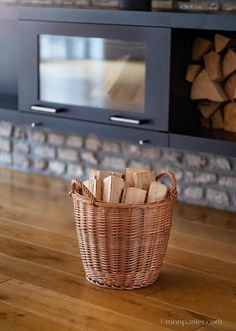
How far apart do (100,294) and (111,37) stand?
1.41m

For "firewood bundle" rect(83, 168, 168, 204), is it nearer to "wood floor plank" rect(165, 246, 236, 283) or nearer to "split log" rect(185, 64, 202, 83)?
"wood floor plank" rect(165, 246, 236, 283)

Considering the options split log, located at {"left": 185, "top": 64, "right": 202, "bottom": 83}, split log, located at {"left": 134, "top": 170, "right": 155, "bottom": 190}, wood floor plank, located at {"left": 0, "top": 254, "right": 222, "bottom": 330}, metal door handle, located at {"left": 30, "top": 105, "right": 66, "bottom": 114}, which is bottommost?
wood floor plank, located at {"left": 0, "top": 254, "right": 222, "bottom": 330}

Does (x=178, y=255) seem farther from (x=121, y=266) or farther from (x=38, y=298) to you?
(x=38, y=298)

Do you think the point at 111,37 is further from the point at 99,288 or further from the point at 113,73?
the point at 99,288

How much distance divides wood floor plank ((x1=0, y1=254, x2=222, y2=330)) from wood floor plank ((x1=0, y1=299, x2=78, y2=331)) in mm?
210

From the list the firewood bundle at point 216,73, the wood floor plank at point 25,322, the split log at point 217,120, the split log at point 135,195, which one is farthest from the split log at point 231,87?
the wood floor plank at point 25,322

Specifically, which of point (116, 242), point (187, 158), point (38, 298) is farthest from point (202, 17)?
point (38, 298)

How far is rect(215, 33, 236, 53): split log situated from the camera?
11.8 feet

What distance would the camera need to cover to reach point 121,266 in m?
2.72

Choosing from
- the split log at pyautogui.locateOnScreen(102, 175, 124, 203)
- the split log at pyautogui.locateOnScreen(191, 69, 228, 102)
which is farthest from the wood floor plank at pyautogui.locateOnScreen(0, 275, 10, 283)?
the split log at pyautogui.locateOnScreen(191, 69, 228, 102)

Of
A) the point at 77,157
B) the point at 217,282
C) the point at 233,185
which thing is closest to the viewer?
the point at 217,282

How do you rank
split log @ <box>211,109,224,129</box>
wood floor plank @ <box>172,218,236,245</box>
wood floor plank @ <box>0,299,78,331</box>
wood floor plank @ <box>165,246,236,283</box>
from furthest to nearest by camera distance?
split log @ <box>211,109,224,129</box>, wood floor plank @ <box>172,218,236,245</box>, wood floor plank @ <box>165,246,236,283</box>, wood floor plank @ <box>0,299,78,331</box>

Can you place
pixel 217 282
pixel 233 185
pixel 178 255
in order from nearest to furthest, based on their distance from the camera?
pixel 217 282 → pixel 178 255 → pixel 233 185

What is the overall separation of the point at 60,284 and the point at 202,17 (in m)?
1.33
